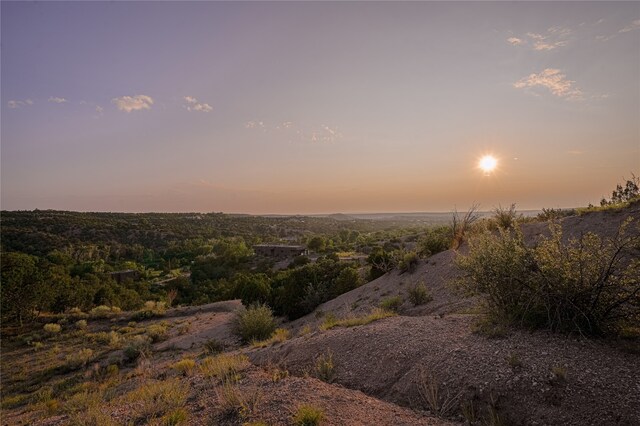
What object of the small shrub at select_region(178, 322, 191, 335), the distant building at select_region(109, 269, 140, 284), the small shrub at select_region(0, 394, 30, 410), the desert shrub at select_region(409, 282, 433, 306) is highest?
the desert shrub at select_region(409, 282, 433, 306)

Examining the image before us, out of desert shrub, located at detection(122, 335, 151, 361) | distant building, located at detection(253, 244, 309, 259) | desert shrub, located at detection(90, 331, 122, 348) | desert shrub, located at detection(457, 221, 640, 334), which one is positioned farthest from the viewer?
distant building, located at detection(253, 244, 309, 259)

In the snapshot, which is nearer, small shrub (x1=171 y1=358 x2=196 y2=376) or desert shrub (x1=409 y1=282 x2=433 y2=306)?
small shrub (x1=171 y1=358 x2=196 y2=376)

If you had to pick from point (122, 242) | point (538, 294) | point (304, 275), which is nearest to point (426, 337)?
point (538, 294)

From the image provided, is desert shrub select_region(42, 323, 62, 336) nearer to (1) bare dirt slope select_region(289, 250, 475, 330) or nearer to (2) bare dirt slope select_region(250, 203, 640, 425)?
(1) bare dirt slope select_region(289, 250, 475, 330)

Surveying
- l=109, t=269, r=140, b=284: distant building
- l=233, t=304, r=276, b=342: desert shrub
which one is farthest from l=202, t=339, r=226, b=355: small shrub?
l=109, t=269, r=140, b=284: distant building

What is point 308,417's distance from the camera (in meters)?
4.31

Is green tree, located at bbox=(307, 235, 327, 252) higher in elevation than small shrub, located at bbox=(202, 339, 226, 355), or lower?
lower

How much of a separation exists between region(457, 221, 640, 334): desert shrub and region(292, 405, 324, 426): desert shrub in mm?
3656

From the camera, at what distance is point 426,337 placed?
20.7ft

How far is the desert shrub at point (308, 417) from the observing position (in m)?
4.28

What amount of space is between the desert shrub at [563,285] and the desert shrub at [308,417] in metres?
3.66

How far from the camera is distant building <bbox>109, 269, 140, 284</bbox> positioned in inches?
1909

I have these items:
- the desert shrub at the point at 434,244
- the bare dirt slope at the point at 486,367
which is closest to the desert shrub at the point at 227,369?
the bare dirt slope at the point at 486,367

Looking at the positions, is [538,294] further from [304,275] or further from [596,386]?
[304,275]
